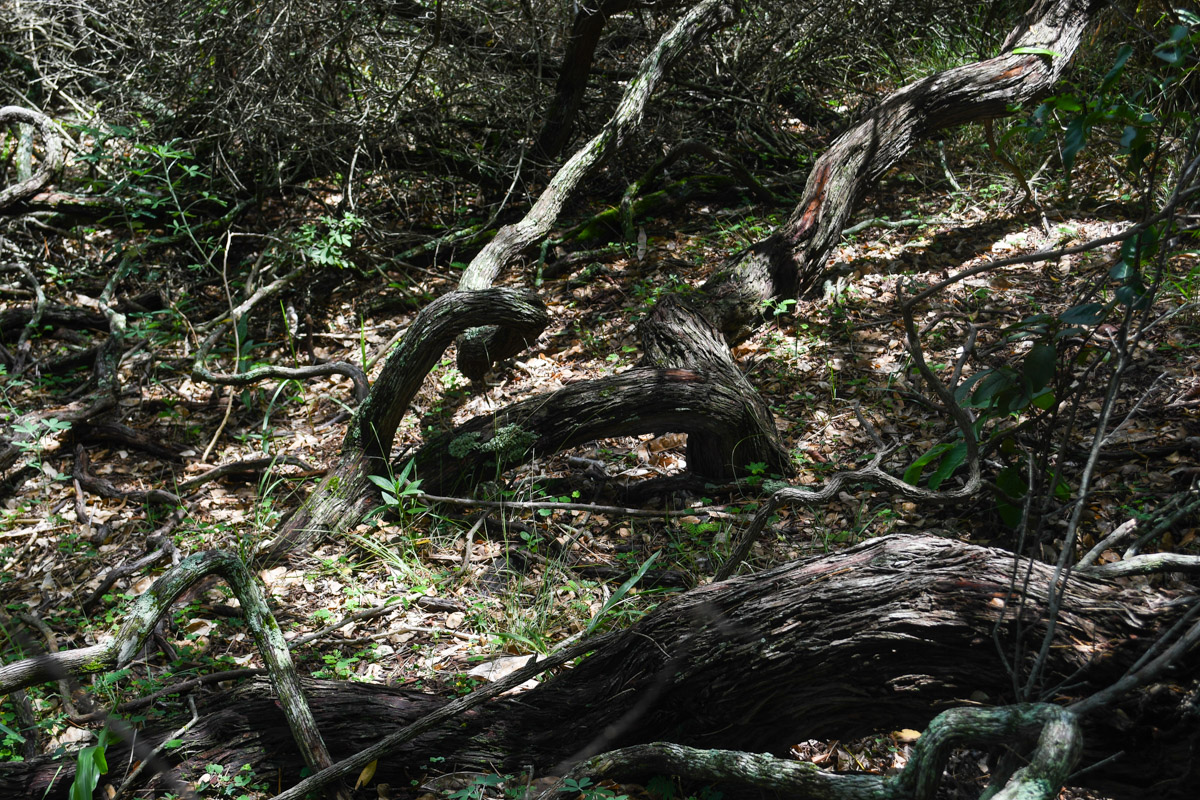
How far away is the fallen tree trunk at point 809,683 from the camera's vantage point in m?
1.68

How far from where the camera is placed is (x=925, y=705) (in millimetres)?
1927

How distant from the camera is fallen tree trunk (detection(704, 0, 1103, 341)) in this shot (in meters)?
5.07

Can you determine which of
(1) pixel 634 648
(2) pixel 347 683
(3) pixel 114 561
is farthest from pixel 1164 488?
(3) pixel 114 561

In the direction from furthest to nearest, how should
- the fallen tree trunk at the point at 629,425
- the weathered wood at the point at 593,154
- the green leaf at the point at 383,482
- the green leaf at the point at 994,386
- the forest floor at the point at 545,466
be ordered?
the weathered wood at the point at 593,154
the fallen tree trunk at the point at 629,425
the green leaf at the point at 383,482
the forest floor at the point at 545,466
the green leaf at the point at 994,386

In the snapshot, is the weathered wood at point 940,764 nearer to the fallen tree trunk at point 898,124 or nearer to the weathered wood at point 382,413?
the weathered wood at point 382,413

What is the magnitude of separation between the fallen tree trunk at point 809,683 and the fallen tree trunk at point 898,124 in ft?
10.3

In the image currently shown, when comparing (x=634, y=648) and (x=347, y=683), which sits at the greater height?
(x=634, y=648)

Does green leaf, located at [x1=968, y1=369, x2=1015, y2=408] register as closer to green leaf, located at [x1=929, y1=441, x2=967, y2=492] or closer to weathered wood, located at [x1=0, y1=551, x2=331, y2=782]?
green leaf, located at [x1=929, y1=441, x2=967, y2=492]

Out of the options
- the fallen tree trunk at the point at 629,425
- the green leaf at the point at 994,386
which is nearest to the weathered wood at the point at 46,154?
the fallen tree trunk at the point at 629,425

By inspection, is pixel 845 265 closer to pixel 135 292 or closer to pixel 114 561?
pixel 114 561

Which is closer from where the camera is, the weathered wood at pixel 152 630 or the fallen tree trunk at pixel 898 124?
the weathered wood at pixel 152 630

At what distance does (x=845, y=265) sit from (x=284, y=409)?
383cm

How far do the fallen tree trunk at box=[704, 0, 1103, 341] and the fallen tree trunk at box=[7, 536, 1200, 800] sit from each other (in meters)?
3.13

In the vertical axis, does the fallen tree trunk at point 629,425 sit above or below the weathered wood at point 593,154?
below
